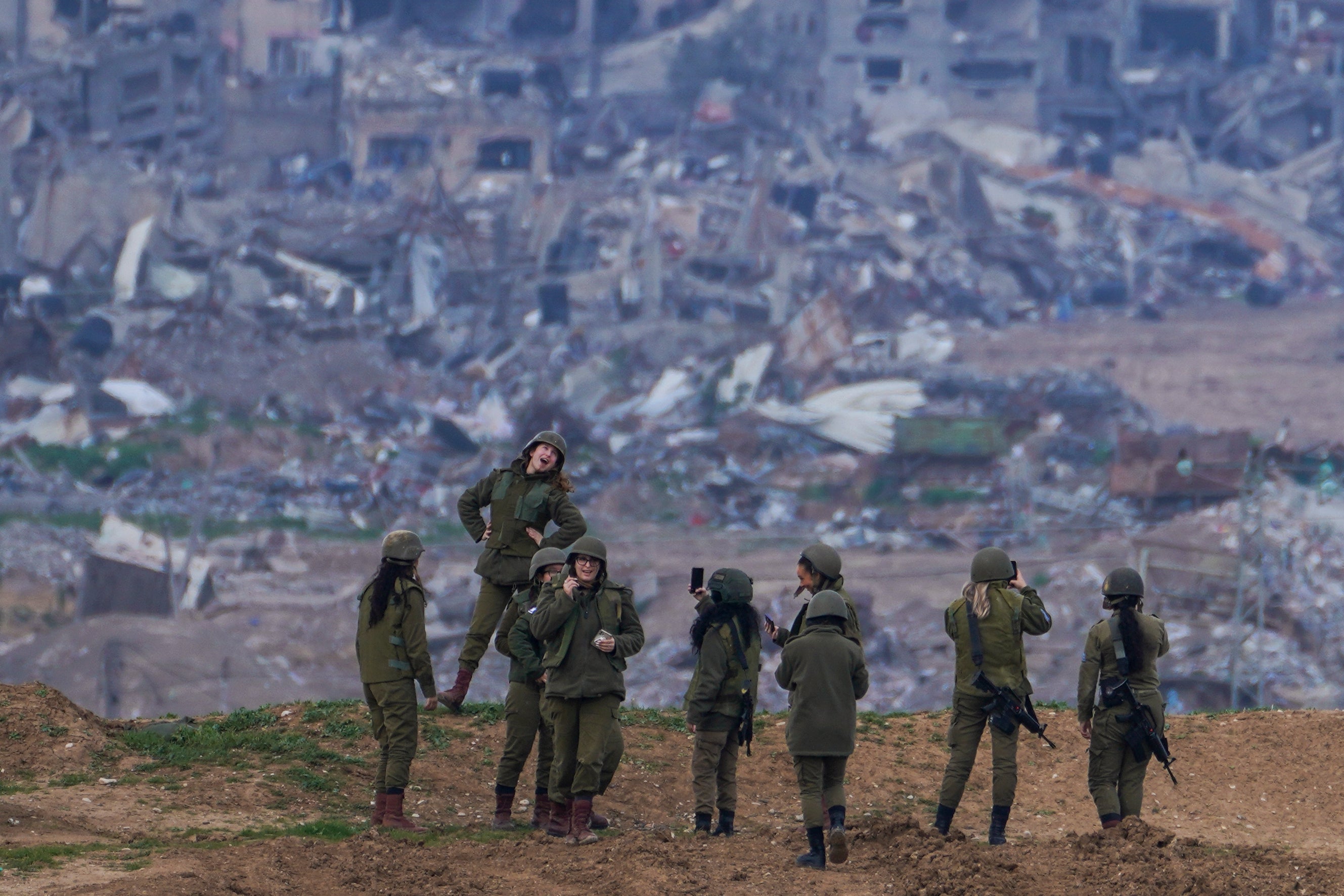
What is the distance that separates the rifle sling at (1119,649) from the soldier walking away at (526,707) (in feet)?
10.6

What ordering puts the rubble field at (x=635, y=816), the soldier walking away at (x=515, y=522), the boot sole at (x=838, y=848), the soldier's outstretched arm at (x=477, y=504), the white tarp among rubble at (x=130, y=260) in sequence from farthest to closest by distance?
the white tarp among rubble at (x=130, y=260)
the soldier's outstretched arm at (x=477, y=504)
the soldier walking away at (x=515, y=522)
the boot sole at (x=838, y=848)
the rubble field at (x=635, y=816)

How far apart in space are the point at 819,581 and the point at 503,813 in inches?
96.0

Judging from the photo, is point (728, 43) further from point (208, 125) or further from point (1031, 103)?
point (208, 125)

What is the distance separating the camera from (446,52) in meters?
62.5

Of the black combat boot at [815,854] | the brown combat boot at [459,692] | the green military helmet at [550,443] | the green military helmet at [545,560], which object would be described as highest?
the green military helmet at [550,443]

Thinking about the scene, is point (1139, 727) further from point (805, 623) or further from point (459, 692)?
point (459, 692)

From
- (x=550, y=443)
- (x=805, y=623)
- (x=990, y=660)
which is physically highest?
(x=550, y=443)

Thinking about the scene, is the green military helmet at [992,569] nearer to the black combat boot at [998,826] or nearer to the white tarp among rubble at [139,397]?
the black combat boot at [998,826]

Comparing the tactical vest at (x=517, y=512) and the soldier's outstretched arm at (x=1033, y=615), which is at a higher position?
the tactical vest at (x=517, y=512)

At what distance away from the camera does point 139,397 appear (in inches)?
1925

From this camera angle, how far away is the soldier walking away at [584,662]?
8.70m

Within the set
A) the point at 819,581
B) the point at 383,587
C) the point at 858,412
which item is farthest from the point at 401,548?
the point at 858,412

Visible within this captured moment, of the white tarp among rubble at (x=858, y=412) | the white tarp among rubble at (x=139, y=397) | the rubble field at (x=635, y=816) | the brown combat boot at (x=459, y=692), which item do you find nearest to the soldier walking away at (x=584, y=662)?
the rubble field at (x=635, y=816)

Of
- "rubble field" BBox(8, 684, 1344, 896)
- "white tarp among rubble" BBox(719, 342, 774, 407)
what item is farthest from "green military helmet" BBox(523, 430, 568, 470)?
"white tarp among rubble" BBox(719, 342, 774, 407)
